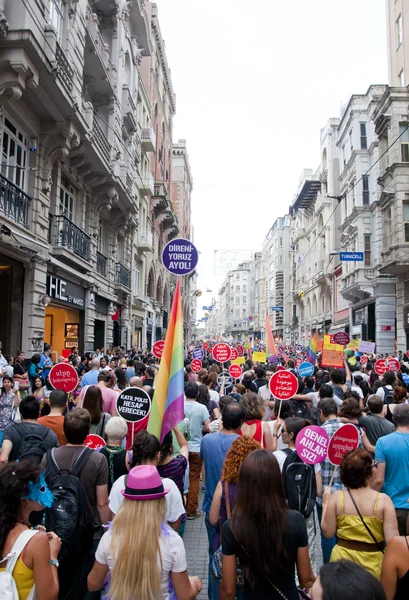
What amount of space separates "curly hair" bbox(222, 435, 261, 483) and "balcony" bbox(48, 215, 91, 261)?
12.8 meters

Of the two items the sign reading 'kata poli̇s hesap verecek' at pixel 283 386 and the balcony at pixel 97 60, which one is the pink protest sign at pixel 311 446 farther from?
the balcony at pixel 97 60

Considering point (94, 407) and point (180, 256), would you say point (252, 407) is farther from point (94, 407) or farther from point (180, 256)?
point (180, 256)

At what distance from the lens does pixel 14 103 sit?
12406 millimetres

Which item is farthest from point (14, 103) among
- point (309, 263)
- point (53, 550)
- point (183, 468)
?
point (309, 263)

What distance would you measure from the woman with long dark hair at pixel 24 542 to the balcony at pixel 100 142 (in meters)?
15.6

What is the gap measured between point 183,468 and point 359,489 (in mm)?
1572

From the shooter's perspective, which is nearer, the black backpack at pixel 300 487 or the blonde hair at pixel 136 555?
the blonde hair at pixel 136 555

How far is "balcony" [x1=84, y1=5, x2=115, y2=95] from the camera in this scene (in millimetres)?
17844

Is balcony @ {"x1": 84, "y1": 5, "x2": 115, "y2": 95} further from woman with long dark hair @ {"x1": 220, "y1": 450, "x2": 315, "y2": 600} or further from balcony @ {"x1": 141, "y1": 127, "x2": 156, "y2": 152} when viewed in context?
woman with long dark hair @ {"x1": 220, "y1": 450, "x2": 315, "y2": 600}

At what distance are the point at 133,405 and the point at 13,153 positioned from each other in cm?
977

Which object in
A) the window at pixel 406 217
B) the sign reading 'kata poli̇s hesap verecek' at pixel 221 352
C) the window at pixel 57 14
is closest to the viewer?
the sign reading 'kata poli̇s hesap verecek' at pixel 221 352

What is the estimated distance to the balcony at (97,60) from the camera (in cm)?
1784

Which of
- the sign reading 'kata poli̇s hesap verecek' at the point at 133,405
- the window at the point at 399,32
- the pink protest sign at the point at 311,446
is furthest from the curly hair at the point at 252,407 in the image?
the window at the point at 399,32

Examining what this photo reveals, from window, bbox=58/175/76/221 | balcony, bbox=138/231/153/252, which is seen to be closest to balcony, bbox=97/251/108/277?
window, bbox=58/175/76/221
